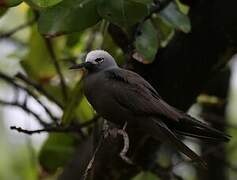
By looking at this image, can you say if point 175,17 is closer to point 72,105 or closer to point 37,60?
point 72,105

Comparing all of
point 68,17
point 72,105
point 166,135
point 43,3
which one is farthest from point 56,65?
point 166,135

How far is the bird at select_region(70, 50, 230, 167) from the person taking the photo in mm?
1618

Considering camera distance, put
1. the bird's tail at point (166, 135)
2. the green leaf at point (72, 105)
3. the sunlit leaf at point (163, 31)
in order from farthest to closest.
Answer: the sunlit leaf at point (163, 31), the green leaf at point (72, 105), the bird's tail at point (166, 135)

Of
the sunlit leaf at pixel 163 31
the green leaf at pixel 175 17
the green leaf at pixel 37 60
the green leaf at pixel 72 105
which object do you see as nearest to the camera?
the green leaf at pixel 175 17

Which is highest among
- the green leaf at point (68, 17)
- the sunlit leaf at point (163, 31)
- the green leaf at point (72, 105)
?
Result: the green leaf at point (68, 17)

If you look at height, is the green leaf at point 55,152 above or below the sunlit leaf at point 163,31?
below

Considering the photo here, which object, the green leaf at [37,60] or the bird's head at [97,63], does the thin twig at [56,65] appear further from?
the bird's head at [97,63]

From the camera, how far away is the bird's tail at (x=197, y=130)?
5.25 ft

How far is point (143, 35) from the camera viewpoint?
6.47 ft

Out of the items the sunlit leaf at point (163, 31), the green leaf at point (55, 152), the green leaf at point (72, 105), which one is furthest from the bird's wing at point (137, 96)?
the green leaf at point (55, 152)

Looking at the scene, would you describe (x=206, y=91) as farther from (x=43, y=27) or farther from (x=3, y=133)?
(x=3, y=133)

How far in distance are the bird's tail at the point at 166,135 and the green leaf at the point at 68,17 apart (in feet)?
1.03

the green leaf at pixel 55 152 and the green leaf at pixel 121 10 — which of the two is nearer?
the green leaf at pixel 121 10

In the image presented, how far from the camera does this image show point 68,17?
1.78 metres
